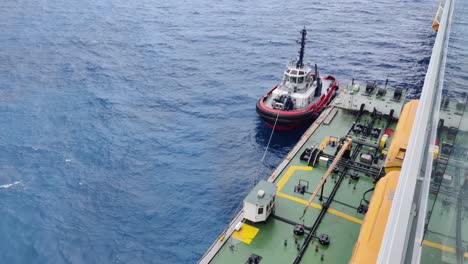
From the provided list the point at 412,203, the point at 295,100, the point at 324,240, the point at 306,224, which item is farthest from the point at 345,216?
the point at 295,100

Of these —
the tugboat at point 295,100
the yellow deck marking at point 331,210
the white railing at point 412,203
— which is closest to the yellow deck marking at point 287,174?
the yellow deck marking at point 331,210

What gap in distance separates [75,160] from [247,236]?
65.2ft

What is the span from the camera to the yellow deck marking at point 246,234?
21328 mm

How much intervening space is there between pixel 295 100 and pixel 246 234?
20.5m

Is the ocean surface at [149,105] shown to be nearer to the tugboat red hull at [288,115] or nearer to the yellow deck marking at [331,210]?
the tugboat red hull at [288,115]

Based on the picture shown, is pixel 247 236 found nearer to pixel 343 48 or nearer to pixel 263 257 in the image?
pixel 263 257

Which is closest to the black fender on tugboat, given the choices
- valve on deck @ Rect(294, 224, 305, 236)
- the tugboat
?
the tugboat

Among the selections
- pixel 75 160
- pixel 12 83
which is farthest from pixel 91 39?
pixel 75 160

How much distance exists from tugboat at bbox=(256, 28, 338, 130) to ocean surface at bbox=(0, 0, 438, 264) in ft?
6.10

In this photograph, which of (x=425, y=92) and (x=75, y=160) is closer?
(x=425, y=92)

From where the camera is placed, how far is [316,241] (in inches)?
833

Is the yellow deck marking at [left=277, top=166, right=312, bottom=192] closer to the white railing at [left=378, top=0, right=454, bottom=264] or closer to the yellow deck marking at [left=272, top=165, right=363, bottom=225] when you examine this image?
the yellow deck marking at [left=272, top=165, right=363, bottom=225]

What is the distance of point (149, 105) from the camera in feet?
146

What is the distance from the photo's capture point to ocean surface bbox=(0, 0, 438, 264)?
28797mm
